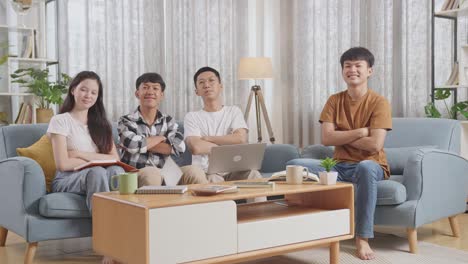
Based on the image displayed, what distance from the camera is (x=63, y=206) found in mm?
2887

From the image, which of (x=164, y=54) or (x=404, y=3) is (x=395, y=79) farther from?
(x=164, y=54)

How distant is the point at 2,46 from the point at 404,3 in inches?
128

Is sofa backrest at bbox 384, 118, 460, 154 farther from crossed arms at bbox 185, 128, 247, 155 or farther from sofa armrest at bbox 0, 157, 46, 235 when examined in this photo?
sofa armrest at bbox 0, 157, 46, 235

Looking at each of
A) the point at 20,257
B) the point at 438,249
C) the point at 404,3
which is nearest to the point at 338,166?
the point at 438,249

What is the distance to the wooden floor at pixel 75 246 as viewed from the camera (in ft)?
10.2

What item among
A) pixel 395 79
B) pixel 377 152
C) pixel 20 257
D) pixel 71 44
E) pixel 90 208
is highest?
pixel 71 44

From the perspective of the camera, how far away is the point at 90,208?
2.90 m

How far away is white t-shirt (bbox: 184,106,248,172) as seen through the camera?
145 inches

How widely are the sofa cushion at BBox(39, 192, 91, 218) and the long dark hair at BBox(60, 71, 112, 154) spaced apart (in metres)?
0.38

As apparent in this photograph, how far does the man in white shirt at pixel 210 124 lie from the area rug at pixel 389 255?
0.80 m

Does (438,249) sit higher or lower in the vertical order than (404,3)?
lower

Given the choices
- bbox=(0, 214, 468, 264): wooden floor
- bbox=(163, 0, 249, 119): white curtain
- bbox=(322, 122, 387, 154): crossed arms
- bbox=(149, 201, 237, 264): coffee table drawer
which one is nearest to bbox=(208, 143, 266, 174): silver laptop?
bbox=(322, 122, 387, 154): crossed arms

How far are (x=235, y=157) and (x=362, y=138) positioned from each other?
28.2 inches

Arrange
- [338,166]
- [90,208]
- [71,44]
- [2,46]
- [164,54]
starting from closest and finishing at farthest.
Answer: [90,208] → [338,166] → [2,46] → [71,44] → [164,54]
